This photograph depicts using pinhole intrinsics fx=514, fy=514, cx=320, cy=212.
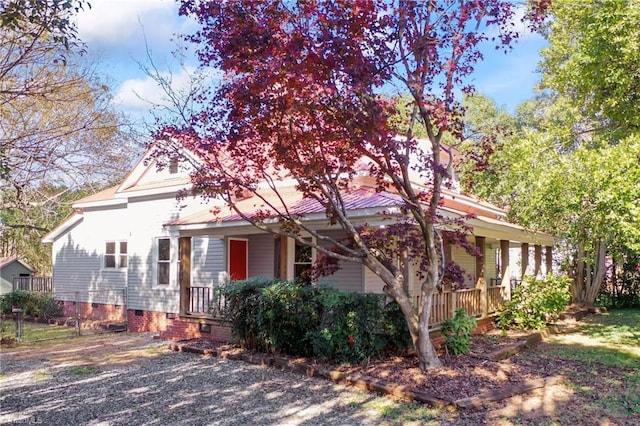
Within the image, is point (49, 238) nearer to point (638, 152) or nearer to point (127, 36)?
point (127, 36)

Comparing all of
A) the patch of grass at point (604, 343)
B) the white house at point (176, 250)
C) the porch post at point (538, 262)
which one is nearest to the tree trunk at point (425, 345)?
the white house at point (176, 250)

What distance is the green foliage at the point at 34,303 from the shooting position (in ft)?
62.5

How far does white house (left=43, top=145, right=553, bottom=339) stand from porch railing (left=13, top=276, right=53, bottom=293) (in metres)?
1.13

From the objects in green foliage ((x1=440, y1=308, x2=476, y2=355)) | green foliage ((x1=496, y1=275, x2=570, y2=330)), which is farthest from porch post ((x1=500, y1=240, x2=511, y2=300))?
green foliage ((x1=440, y1=308, x2=476, y2=355))

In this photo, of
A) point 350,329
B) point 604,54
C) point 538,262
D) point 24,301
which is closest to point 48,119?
point 350,329

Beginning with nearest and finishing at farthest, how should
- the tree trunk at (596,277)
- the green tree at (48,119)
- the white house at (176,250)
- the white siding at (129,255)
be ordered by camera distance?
the green tree at (48,119) → the white house at (176,250) → the white siding at (129,255) → the tree trunk at (596,277)

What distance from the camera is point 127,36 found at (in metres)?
11.2

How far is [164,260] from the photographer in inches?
639

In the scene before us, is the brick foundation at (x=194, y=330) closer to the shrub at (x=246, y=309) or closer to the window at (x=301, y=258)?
the shrub at (x=246, y=309)

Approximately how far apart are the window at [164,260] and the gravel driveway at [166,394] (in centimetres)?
539

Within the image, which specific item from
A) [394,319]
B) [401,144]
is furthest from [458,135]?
[394,319]

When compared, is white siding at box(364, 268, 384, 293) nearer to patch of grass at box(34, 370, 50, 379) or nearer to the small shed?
patch of grass at box(34, 370, 50, 379)

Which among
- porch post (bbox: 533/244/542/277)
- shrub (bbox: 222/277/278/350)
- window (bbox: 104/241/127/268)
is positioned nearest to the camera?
shrub (bbox: 222/277/278/350)

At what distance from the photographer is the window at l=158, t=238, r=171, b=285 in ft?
52.9
